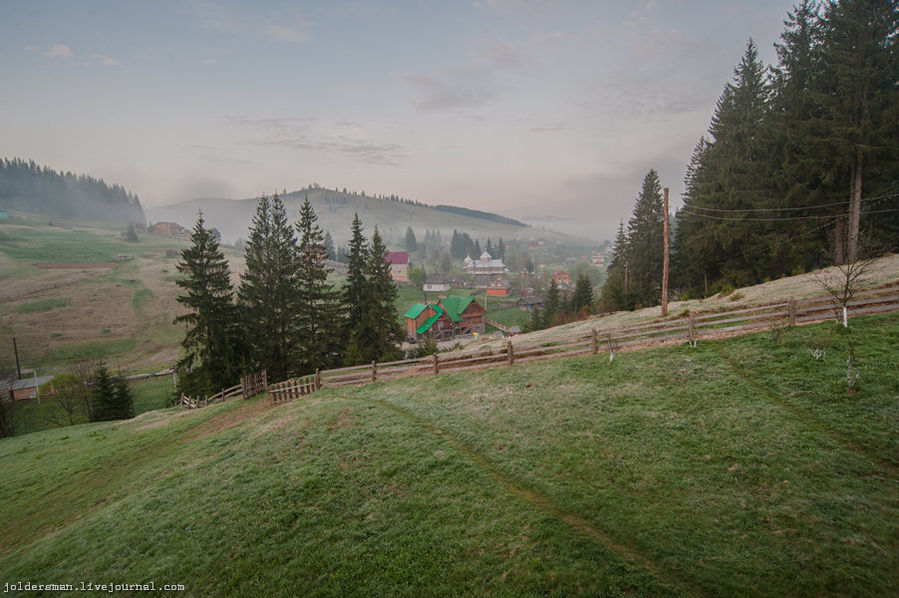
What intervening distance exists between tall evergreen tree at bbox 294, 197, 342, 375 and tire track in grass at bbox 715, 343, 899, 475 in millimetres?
27481

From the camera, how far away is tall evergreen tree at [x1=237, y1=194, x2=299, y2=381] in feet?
98.6

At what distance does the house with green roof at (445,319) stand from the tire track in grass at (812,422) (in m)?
52.9

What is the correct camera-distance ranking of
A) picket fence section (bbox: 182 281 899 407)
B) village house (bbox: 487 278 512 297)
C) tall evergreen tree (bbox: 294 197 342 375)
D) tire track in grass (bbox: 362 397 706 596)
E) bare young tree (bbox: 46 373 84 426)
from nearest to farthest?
tire track in grass (bbox: 362 397 706 596) < picket fence section (bbox: 182 281 899 407) < tall evergreen tree (bbox: 294 197 342 375) < bare young tree (bbox: 46 373 84 426) < village house (bbox: 487 278 512 297)

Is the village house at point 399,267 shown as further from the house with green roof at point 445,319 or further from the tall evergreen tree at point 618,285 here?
the tall evergreen tree at point 618,285

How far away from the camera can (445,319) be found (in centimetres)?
6919

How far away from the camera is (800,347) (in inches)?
481

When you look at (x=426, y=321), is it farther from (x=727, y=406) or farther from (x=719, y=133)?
(x=727, y=406)

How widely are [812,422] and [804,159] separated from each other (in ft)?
88.6

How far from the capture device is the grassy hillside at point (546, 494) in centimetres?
616

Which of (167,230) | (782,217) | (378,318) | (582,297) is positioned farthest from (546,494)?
(167,230)

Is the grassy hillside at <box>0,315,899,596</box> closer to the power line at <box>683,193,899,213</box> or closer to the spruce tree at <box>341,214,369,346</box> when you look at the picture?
the power line at <box>683,193,899,213</box>

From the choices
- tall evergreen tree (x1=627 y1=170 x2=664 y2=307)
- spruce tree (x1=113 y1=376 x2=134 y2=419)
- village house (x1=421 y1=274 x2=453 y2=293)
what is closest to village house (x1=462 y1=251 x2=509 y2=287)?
village house (x1=421 y1=274 x2=453 y2=293)

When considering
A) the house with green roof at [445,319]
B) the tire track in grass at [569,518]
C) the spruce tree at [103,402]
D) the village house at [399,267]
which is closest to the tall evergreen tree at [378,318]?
the tire track in grass at [569,518]

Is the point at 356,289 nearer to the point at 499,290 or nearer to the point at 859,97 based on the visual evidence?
the point at 859,97
